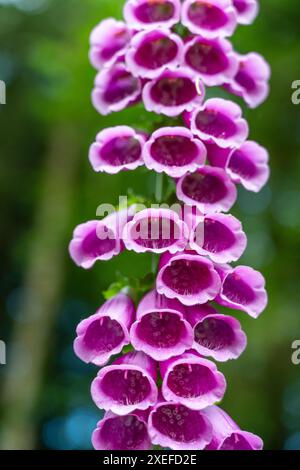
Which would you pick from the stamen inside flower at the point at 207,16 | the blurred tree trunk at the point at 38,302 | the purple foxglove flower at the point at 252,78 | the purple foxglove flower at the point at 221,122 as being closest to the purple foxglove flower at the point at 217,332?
the purple foxglove flower at the point at 221,122

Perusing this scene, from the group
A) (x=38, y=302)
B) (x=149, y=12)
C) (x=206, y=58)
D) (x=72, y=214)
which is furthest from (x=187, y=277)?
(x=72, y=214)

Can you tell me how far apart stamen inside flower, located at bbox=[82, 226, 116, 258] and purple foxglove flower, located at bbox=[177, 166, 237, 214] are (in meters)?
0.34

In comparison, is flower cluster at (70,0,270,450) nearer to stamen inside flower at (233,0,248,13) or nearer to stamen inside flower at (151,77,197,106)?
stamen inside flower at (151,77,197,106)

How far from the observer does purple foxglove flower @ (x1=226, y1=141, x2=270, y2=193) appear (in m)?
2.81


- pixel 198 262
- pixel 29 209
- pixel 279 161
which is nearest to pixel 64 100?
pixel 279 161

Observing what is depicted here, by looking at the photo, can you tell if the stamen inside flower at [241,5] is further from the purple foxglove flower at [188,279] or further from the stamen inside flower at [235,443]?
the stamen inside flower at [235,443]

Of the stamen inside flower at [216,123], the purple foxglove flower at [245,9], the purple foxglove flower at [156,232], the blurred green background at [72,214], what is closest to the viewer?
the purple foxglove flower at [156,232]

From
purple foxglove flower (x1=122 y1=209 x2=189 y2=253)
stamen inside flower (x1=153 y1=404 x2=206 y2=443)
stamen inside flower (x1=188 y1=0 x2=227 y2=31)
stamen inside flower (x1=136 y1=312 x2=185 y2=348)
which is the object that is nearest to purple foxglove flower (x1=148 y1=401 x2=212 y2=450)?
stamen inside flower (x1=153 y1=404 x2=206 y2=443)

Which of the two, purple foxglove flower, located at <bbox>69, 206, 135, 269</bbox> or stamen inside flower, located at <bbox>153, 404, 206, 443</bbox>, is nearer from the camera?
stamen inside flower, located at <bbox>153, 404, 206, 443</bbox>

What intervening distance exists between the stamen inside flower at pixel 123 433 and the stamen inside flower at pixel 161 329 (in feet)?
0.94

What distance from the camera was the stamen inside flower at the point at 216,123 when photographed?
2.71m

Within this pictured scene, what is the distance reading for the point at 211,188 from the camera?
8.91ft

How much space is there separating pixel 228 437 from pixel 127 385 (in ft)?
1.29
